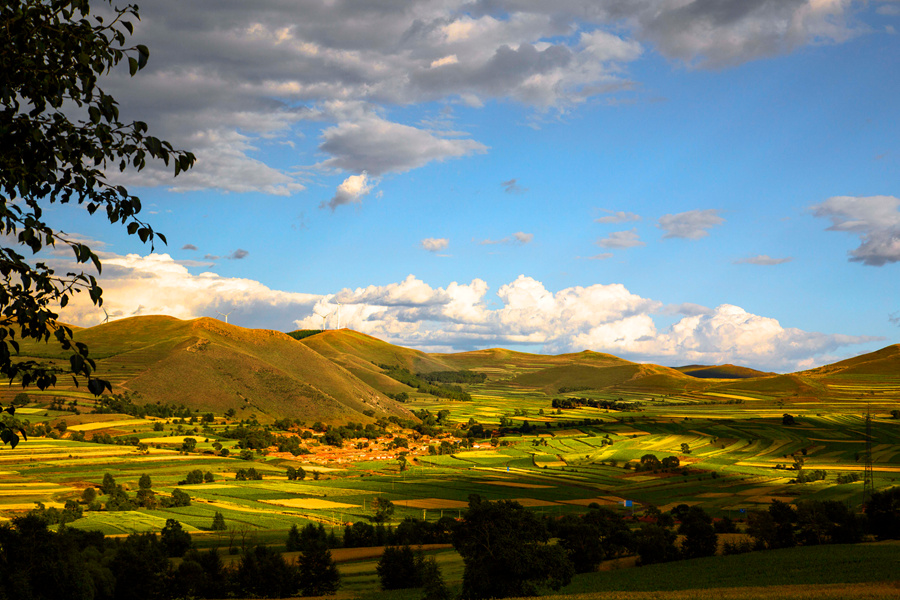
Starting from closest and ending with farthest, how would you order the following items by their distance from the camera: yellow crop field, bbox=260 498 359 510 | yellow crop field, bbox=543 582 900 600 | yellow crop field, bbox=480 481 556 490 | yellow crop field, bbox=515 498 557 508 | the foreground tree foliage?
yellow crop field, bbox=543 582 900 600 → the foreground tree foliage → yellow crop field, bbox=260 498 359 510 → yellow crop field, bbox=515 498 557 508 → yellow crop field, bbox=480 481 556 490

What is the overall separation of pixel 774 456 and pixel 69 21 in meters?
193

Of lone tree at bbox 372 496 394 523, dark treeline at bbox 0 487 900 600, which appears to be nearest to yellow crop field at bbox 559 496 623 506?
dark treeline at bbox 0 487 900 600

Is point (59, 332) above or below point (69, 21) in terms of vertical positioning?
below

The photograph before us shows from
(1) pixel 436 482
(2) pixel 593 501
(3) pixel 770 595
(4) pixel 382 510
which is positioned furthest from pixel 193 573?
(1) pixel 436 482

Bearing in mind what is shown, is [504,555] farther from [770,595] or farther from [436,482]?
[436,482]

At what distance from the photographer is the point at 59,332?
10109 millimetres

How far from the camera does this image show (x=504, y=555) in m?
48.1

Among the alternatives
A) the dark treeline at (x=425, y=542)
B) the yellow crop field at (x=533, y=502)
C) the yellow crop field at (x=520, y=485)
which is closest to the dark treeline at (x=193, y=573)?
the dark treeline at (x=425, y=542)

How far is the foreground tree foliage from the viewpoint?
48.5 m

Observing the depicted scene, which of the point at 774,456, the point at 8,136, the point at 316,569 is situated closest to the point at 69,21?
the point at 8,136

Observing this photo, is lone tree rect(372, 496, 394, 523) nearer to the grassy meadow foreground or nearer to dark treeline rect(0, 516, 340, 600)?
the grassy meadow foreground

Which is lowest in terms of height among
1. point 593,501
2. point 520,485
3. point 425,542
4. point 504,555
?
point 593,501

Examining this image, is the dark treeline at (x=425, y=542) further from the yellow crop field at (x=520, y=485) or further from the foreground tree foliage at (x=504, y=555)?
the yellow crop field at (x=520, y=485)

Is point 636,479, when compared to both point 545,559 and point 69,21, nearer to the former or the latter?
point 545,559
